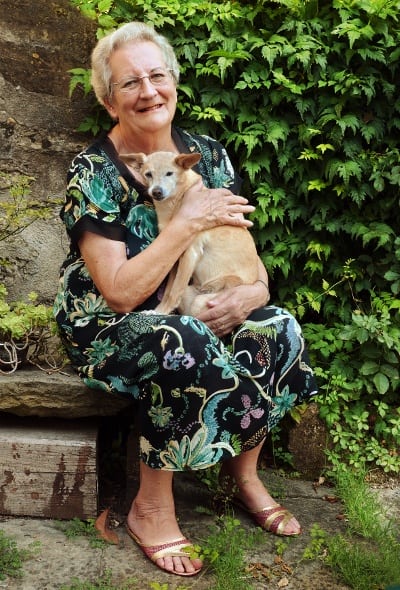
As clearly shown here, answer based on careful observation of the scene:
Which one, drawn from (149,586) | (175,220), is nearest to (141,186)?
(175,220)

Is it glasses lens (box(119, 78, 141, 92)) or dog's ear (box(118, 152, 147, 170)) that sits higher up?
glasses lens (box(119, 78, 141, 92))

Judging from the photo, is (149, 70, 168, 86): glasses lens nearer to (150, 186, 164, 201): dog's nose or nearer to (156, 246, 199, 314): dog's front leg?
(150, 186, 164, 201): dog's nose

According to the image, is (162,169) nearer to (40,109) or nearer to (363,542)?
(40,109)

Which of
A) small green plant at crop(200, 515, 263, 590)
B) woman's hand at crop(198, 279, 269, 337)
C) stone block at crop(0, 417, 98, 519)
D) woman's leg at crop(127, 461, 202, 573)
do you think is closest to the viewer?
small green plant at crop(200, 515, 263, 590)

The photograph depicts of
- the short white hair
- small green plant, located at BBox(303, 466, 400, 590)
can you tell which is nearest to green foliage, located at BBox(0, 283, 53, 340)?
the short white hair

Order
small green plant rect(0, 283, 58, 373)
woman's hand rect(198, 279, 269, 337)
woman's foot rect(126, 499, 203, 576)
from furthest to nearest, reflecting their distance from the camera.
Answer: small green plant rect(0, 283, 58, 373)
woman's hand rect(198, 279, 269, 337)
woman's foot rect(126, 499, 203, 576)

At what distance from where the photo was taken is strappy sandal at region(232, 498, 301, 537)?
130 inches

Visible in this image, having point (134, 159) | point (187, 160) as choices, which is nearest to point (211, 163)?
point (187, 160)

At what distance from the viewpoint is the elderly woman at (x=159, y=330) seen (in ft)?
9.58

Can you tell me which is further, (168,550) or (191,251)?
(191,251)

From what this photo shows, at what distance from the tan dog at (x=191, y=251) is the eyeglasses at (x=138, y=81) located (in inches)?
12.7

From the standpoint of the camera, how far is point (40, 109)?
4.36m

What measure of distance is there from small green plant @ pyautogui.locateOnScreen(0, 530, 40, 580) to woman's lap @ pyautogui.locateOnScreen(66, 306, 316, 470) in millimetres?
662

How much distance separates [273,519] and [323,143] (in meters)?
2.16
